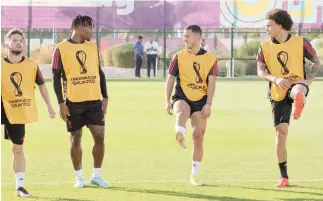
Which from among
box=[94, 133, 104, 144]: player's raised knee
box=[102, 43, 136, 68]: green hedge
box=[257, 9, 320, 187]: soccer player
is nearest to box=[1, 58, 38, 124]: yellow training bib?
box=[94, 133, 104, 144]: player's raised knee

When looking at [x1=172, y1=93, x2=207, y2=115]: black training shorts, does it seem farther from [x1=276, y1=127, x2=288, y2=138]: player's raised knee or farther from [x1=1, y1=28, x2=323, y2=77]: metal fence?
[x1=1, y1=28, x2=323, y2=77]: metal fence

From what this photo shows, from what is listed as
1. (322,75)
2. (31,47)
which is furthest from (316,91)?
(31,47)

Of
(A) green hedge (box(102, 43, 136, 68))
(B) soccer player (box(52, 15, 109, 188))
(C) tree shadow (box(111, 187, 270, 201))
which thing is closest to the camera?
(C) tree shadow (box(111, 187, 270, 201))

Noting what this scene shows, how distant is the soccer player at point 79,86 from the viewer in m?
9.33

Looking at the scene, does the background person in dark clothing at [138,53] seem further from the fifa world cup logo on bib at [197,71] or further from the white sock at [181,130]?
the white sock at [181,130]

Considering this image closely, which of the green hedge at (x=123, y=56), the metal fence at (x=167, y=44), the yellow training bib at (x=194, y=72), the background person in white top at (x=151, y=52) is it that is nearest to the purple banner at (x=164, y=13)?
the metal fence at (x=167, y=44)

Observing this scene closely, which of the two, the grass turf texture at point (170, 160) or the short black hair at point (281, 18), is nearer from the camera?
the grass turf texture at point (170, 160)

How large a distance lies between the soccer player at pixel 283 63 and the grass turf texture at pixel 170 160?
0.77 meters

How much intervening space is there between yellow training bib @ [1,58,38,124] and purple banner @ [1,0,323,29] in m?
31.9

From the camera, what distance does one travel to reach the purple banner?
40656 mm

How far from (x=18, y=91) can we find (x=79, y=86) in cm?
77

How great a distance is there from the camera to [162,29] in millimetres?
41781

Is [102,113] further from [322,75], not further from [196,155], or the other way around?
[322,75]

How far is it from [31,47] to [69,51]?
33209mm
